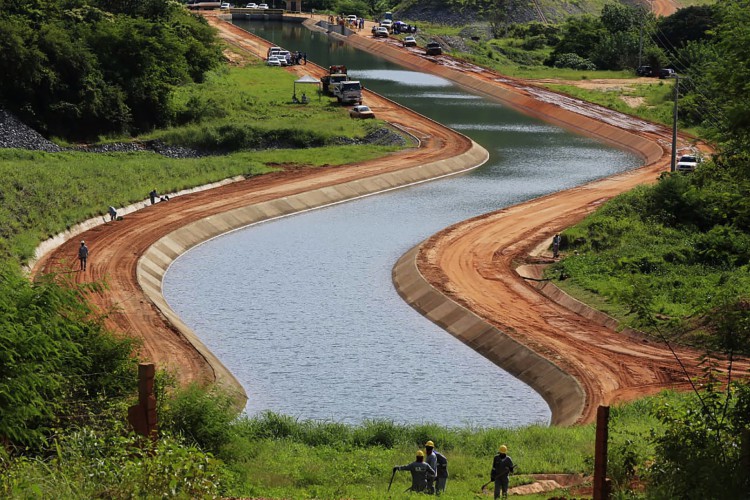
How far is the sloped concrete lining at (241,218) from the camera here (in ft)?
169

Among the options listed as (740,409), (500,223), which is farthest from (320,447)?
(500,223)

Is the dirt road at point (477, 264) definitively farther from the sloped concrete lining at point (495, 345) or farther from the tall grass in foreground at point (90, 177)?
the tall grass in foreground at point (90, 177)

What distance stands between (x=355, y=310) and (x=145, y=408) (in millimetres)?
32146

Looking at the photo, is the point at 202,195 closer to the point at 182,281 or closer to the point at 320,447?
the point at 182,281

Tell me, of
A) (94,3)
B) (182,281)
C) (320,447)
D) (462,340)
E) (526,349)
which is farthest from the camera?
(94,3)

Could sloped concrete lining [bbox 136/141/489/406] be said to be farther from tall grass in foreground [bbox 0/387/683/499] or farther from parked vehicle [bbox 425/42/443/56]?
parked vehicle [bbox 425/42/443/56]

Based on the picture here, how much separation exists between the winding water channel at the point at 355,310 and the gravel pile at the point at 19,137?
20486 millimetres

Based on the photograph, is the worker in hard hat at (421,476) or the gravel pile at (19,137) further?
the gravel pile at (19,137)

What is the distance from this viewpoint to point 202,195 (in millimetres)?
78812

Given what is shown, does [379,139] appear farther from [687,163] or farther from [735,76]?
[735,76]

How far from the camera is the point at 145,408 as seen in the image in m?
25.4

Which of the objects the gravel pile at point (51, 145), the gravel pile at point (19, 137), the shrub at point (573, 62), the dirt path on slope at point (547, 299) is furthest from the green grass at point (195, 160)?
the shrub at point (573, 62)

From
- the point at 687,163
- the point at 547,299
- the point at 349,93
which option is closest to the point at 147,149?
the point at 349,93

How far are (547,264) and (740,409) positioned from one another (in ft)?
131
